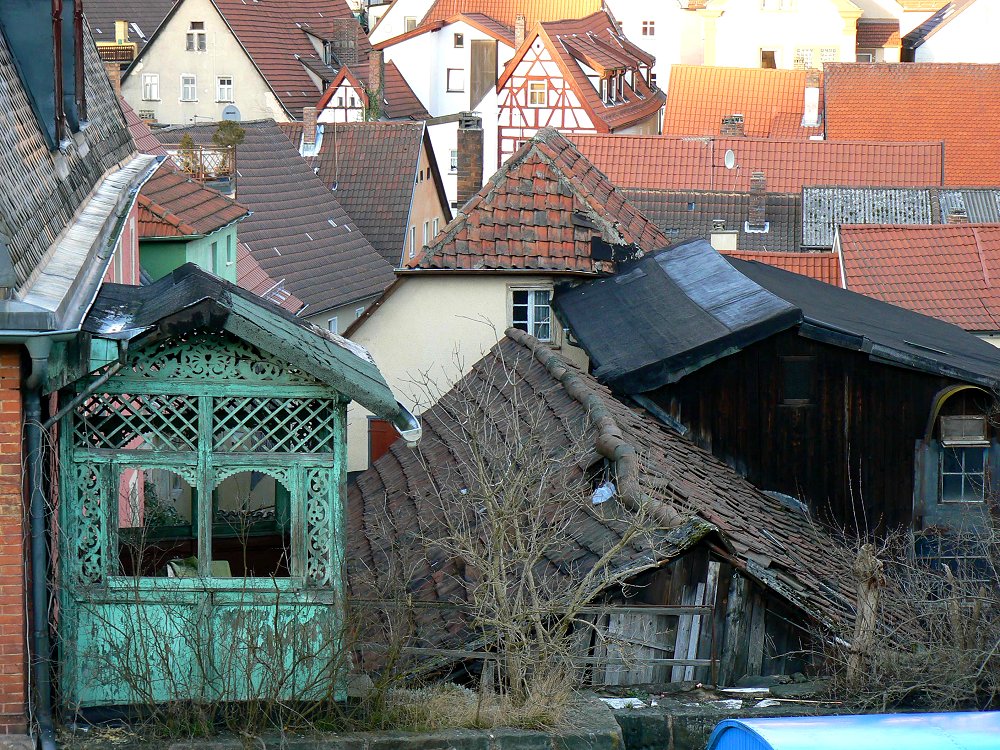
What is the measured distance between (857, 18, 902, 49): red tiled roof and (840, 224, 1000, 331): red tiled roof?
4884 centimetres

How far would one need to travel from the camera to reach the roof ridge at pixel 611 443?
1000 cm

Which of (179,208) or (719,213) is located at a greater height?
(719,213)

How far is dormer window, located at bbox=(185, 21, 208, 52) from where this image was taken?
5875 centimetres

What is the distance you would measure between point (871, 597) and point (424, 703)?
3035 mm

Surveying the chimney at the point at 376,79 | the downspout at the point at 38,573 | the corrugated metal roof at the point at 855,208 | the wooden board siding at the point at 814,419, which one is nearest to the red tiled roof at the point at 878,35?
the chimney at the point at 376,79

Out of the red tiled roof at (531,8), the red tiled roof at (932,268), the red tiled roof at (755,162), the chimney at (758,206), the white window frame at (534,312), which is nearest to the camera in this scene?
the white window frame at (534,312)

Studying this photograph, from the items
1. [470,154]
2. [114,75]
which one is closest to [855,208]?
[470,154]

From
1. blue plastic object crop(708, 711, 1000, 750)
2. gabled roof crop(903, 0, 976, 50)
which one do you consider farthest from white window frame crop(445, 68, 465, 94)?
blue plastic object crop(708, 711, 1000, 750)

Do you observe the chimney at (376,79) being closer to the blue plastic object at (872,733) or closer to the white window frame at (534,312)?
the white window frame at (534,312)

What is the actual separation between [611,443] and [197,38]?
51.1 m

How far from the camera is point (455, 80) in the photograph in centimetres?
6775

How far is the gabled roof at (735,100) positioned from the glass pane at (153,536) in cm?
4833

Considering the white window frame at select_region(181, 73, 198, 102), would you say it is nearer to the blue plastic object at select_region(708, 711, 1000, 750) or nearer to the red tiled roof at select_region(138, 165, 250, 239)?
the red tiled roof at select_region(138, 165, 250, 239)

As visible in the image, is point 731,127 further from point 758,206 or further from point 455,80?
point 455,80
